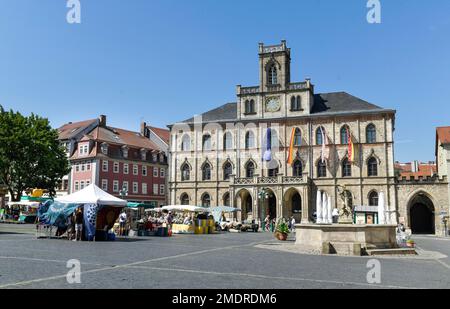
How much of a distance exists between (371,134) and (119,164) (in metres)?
35.2

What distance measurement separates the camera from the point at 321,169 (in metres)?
53.2

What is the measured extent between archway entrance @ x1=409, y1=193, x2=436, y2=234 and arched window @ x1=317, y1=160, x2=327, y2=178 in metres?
10.9

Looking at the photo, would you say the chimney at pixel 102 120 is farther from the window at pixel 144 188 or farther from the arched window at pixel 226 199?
the arched window at pixel 226 199

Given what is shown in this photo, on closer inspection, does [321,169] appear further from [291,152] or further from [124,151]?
[124,151]

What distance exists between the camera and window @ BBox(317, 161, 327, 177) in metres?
53.0

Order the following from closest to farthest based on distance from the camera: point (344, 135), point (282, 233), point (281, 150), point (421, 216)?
point (282, 233) → point (344, 135) → point (421, 216) → point (281, 150)

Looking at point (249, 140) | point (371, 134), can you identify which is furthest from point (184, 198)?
point (371, 134)

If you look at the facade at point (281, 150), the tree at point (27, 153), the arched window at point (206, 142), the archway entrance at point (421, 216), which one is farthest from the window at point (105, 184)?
the archway entrance at point (421, 216)

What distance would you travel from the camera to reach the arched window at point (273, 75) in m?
56.6

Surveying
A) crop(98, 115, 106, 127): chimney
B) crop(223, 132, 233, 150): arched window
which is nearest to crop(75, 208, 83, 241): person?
crop(223, 132, 233, 150): arched window
